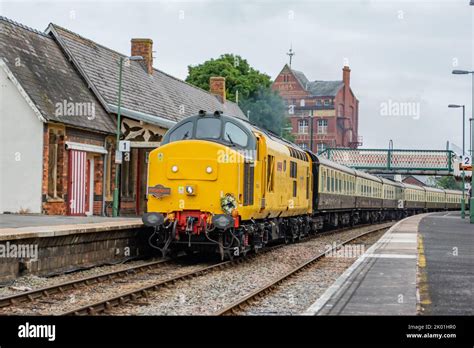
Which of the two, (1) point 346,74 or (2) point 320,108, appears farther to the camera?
(1) point 346,74

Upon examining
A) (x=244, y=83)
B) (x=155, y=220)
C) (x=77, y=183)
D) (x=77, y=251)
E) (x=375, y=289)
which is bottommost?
(x=375, y=289)

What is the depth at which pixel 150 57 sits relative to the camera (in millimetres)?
39812

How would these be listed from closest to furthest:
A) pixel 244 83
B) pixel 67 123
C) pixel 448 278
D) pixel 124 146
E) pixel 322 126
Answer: pixel 448 278 → pixel 67 123 → pixel 124 146 → pixel 244 83 → pixel 322 126

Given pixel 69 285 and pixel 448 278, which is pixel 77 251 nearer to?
pixel 69 285

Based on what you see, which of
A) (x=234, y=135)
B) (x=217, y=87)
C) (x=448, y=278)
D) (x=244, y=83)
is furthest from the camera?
(x=244, y=83)

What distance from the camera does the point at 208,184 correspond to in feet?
55.1

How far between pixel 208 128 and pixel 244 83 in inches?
1725

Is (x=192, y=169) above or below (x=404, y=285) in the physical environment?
above

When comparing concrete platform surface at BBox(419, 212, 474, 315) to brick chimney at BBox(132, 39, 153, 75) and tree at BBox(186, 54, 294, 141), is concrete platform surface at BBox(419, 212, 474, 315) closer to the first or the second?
brick chimney at BBox(132, 39, 153, 75)

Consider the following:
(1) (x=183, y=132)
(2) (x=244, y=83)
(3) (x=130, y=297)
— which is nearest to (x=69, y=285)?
(3) (x=130, y=297)

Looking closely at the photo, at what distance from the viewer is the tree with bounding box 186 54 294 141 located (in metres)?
61.0

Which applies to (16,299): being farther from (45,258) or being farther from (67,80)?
(67,80)
